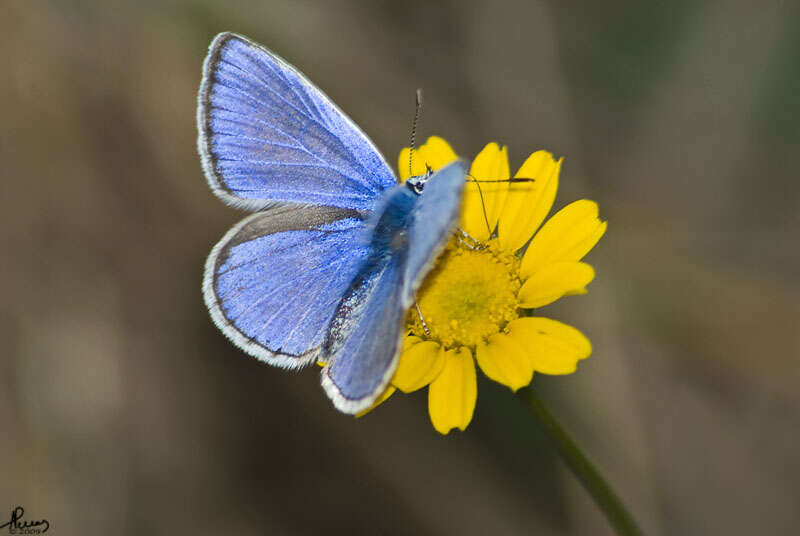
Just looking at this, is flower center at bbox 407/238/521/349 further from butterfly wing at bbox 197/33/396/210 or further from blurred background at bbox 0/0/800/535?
blurred background at bbox 0/0/800/535

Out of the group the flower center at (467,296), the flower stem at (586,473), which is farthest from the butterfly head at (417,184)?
the flower stem at (586,473)

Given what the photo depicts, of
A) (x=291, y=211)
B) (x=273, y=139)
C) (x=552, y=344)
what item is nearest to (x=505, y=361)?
(x=552, y=344)

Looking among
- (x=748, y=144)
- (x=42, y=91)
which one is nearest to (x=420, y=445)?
(x=748, y=144)

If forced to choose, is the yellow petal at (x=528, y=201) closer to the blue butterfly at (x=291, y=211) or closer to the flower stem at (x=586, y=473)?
the blue butterfly at (x=291, y=211)

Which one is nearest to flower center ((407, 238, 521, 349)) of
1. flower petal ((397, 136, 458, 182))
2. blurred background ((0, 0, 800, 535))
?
flower petal ((397, 136, 458, 182))

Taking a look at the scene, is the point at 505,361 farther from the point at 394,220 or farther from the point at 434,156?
the point at 434,156

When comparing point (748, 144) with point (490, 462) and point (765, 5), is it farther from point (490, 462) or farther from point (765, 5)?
point (490, 462)
